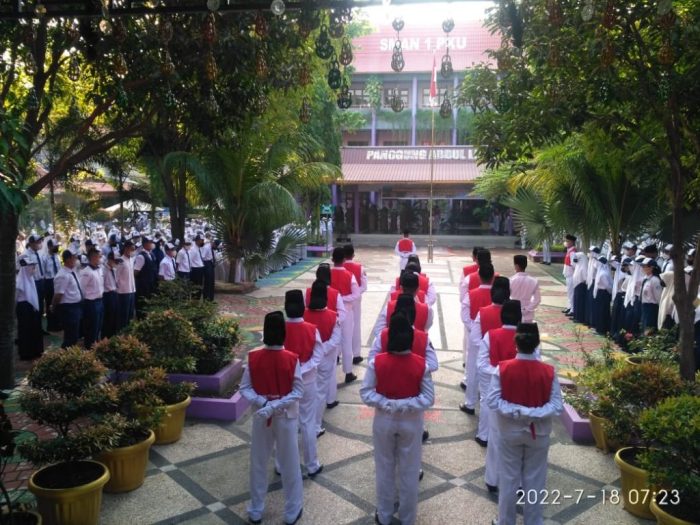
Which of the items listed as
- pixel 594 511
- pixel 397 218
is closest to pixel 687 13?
pixel 594 511

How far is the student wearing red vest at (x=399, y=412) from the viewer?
422 centimetres

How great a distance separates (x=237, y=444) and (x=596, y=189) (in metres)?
9.20

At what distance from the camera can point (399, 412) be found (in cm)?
417

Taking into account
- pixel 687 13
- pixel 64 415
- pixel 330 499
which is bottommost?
pixel 330 499

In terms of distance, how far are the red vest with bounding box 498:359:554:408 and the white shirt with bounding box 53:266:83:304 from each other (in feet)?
21.3

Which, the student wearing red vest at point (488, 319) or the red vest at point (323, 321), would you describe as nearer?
the student wearing red vest at point (488, 319)

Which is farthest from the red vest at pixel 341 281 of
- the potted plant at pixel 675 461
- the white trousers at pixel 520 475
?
the potted plant at pixel 675 461

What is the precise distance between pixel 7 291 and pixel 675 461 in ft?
22.1

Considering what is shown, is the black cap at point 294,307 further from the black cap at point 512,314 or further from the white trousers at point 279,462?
the black cap at point 512,314

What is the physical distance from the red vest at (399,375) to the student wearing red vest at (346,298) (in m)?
3.44

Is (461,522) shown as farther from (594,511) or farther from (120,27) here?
(120,27)

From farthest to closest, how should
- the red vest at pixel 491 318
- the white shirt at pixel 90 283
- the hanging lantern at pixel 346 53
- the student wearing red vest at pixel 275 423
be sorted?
1. the white shirt at pixel 90 283
2. the hanging lantern at pixel 346 53
3. the red vest at pixel 491 318
4. the student wearing red vest at pixel 275 423

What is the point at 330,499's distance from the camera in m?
4.81

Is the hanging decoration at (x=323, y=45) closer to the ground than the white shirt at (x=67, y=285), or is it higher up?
higher up
